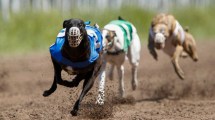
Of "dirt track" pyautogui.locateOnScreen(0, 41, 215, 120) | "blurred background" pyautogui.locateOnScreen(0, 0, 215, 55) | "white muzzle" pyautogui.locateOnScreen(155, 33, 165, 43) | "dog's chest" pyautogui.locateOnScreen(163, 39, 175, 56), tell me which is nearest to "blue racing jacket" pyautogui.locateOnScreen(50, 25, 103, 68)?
"dirt track" pyautogui.locateOnScreen(0, 41, 215, 120)

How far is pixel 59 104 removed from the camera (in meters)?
8.58

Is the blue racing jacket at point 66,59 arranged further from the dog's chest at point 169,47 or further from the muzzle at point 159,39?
the dog's chest at point 169,47

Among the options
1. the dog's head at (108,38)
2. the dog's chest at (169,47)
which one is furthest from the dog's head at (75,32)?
the dog's chest at (169,47)

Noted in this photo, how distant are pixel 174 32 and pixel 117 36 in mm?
1385

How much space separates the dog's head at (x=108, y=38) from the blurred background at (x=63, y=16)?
734 cm

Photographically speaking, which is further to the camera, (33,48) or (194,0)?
(194,0)

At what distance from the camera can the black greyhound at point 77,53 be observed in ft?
21.1

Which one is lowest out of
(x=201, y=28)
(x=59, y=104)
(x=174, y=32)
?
(x=201, y=28)

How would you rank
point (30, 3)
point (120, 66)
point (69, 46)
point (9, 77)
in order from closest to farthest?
point (69, 46) → point (120, 66) → point (9, 77) → point (30, 3)

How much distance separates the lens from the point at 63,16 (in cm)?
1939

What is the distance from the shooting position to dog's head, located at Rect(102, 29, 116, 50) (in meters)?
8.83

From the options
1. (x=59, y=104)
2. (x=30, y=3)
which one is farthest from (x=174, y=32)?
(x=30, y=3)

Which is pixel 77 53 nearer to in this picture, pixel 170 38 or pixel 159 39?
pixel 159 39

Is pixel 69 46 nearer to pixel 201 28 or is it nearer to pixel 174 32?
pixel 174 32
